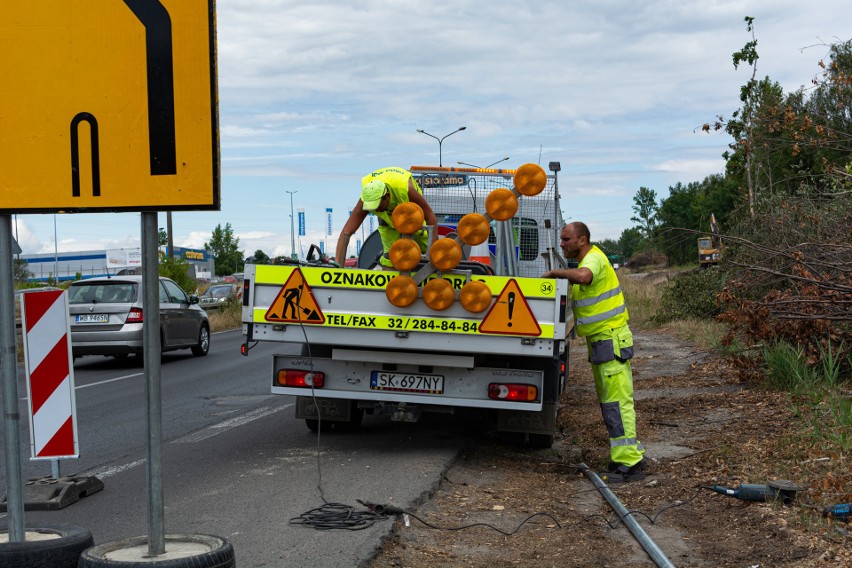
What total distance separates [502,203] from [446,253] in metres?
0.57

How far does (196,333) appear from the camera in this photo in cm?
1919

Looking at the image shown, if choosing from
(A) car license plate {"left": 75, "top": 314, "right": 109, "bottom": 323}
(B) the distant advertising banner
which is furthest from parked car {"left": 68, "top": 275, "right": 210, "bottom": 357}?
(B) the distant advertising banner

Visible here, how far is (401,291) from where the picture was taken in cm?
722

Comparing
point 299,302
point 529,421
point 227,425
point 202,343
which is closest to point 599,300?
point 529,421

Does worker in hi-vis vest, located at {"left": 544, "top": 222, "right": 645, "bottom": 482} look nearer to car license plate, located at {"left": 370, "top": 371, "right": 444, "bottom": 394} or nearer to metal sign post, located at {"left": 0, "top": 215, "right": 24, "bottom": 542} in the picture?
car license plate, located at {"left": 370, "top": 371, "right": 444, "bottom": 394}

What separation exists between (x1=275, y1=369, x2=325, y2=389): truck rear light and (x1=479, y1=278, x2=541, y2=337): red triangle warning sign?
153 cm

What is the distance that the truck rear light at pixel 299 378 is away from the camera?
7.91m

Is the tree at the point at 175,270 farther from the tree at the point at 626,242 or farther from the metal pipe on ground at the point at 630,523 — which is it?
the tree at the point at 626,242

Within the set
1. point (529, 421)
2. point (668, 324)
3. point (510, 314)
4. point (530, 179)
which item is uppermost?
point (530, 179)

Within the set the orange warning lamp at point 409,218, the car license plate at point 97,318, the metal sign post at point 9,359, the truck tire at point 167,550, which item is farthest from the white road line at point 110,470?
the car license plate at point 97,318

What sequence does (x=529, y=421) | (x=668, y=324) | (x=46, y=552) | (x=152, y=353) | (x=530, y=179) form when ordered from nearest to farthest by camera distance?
(x=152, y=353)
(x=46, y=552)
(x=530, y=179)
(x=529, y=421)
(x=668, y=324)

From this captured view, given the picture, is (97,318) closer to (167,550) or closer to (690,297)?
(690,297)

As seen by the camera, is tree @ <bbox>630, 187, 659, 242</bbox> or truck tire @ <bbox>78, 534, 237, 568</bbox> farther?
tree @ <bbox>630, 187, 659, 242</bbox>

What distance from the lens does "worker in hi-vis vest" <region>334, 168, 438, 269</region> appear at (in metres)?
8.13
